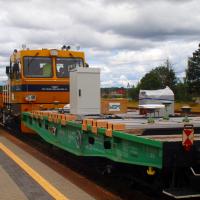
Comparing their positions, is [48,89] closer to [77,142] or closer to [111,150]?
[77,142]

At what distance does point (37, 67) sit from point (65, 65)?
93 cm

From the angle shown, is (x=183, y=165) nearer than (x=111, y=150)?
Yes

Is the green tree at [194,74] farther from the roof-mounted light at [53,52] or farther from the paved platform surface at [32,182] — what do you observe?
the paved platform surface at [32,182]

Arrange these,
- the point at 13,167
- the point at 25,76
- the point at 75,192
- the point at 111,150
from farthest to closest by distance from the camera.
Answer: the point at 25,76, the point at 13,167, the point at 75,192, the point at 111,150

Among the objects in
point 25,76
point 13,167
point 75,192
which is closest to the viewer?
point 75,192

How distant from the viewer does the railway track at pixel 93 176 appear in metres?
7.19

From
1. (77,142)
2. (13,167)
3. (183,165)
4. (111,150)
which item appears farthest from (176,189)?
(13,167)

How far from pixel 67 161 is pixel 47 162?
0.48 metres

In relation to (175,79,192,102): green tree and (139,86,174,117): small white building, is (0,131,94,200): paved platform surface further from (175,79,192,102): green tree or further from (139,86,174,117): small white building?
(175,79,192,102): green tree

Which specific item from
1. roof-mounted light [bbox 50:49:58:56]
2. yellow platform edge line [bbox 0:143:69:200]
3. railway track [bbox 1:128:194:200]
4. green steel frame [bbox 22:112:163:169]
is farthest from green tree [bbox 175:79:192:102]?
green steel frame [bbox 22:112:163:169]

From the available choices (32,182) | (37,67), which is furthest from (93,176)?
(37,67)

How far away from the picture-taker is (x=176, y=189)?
18.4ft

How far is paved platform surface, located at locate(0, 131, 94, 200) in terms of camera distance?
699 cm

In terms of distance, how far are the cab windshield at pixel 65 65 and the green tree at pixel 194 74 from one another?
254ft
